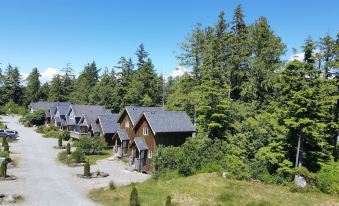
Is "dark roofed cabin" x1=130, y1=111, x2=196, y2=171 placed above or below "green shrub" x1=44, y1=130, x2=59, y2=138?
above

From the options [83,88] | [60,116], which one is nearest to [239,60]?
[60,116]

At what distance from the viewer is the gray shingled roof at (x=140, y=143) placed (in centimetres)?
4501

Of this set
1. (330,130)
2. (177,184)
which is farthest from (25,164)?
(330,130)

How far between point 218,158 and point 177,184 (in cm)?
762

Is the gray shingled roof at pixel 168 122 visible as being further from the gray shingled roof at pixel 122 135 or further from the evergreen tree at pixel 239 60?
the evergreen tree at pixel 239 60

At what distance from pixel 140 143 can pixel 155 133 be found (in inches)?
142

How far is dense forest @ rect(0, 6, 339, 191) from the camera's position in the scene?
1288 inches

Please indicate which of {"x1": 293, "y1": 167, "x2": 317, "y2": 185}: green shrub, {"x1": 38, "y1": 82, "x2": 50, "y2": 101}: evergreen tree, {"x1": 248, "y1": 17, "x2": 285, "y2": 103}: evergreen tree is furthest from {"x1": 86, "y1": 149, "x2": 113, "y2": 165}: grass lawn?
{"x1": 38, "y1": 82, "x2": 50, "y2": 101}: evergreen tree

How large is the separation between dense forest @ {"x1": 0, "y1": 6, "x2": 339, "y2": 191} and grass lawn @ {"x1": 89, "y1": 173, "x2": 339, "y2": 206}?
2.69 metres

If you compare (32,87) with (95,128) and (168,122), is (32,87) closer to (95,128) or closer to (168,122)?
(95,128)

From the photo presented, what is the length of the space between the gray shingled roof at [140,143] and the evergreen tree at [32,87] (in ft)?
305

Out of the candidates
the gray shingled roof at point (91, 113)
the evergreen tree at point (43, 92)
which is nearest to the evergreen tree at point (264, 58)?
the gray shingled roof at point (91, 113)

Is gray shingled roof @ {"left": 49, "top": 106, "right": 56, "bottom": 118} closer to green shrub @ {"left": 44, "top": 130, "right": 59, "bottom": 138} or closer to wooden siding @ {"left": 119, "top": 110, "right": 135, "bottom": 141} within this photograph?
green shrub @ {"left": 44, "top": 130, "right": 59, "bottom": 138}

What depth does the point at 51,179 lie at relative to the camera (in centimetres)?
3819
